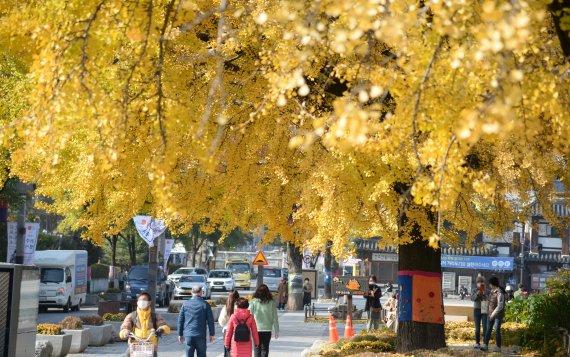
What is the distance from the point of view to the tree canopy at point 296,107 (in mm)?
8125

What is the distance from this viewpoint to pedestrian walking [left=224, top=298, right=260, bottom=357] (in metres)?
15.2

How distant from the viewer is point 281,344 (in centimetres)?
2639

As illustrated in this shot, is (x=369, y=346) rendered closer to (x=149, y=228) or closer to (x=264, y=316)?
(x=264, y=316)

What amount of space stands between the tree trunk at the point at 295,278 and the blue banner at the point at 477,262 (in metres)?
28.9

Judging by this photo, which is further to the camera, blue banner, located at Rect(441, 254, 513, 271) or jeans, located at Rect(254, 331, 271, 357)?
blue banner, located at Rect(441, 254, 513, 271)

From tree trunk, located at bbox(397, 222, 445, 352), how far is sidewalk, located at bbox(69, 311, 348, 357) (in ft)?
19.3

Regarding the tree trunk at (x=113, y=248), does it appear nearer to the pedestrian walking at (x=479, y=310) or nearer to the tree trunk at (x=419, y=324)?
the pedestrian walking at (x=479, y=310)

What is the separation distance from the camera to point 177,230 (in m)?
19.5

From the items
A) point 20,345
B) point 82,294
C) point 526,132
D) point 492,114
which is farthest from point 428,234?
point 82,294

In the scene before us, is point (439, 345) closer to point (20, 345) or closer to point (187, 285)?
point (20, 345)

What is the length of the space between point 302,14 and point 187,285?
45988 mm

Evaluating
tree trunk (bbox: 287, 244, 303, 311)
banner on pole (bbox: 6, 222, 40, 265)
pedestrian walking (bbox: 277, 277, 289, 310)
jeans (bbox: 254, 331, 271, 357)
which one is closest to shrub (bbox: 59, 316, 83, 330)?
jeans (bbox: 254, 331, 271, 357)

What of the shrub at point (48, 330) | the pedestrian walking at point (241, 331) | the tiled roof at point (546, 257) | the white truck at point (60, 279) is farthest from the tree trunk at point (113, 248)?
the pedestrian walking at point (241, 331)

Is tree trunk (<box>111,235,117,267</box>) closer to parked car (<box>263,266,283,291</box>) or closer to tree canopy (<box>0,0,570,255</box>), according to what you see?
parked car (<box>263,266,283,291</box>)
